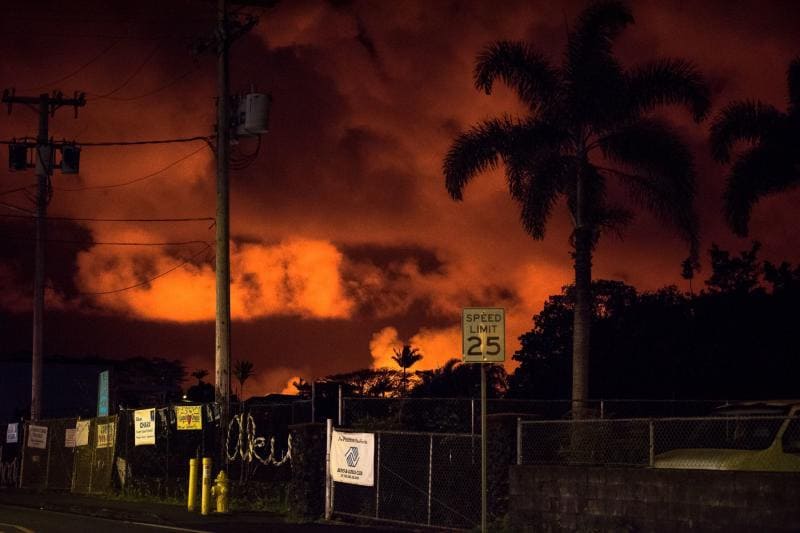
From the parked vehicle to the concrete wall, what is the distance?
0.72 m

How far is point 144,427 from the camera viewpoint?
27891 mm

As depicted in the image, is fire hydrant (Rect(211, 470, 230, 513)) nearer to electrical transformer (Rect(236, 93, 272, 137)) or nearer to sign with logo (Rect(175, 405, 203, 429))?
sign with logo (Rect(175, 405, 203, 429))

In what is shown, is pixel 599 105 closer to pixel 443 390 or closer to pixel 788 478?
pixel 788 478

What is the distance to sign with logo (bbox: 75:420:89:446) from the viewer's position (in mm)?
31898

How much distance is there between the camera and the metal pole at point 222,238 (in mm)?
25875

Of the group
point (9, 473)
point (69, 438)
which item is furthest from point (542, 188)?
point (9, 473)

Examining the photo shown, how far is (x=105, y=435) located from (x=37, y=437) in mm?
6608

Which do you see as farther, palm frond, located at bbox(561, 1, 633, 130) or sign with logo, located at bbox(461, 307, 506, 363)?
palm frond, located at bbox(561, 1, 633, 130)

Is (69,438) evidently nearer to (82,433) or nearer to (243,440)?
(82,433)

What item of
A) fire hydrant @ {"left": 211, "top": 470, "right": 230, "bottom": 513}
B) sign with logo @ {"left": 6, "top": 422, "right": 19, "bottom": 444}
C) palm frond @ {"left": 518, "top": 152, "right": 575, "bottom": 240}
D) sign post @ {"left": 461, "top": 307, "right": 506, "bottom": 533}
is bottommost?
fire hydrant @ {"left": 211, "top": 470, "right": 230, "bottom": 513}

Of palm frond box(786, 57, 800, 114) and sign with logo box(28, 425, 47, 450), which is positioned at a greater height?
palm frond box(786, 57, 800, 114)

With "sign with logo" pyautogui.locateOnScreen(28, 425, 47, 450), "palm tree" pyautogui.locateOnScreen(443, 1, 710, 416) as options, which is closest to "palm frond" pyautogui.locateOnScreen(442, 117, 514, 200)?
"palm tree" pyautogui.locateOnScreen(443, 1, 710, 416)

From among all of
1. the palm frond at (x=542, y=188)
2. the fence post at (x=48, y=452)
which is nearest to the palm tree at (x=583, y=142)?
the palm frond at (x=542, y=188)

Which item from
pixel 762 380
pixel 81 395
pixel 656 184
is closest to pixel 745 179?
pixel 656 184
